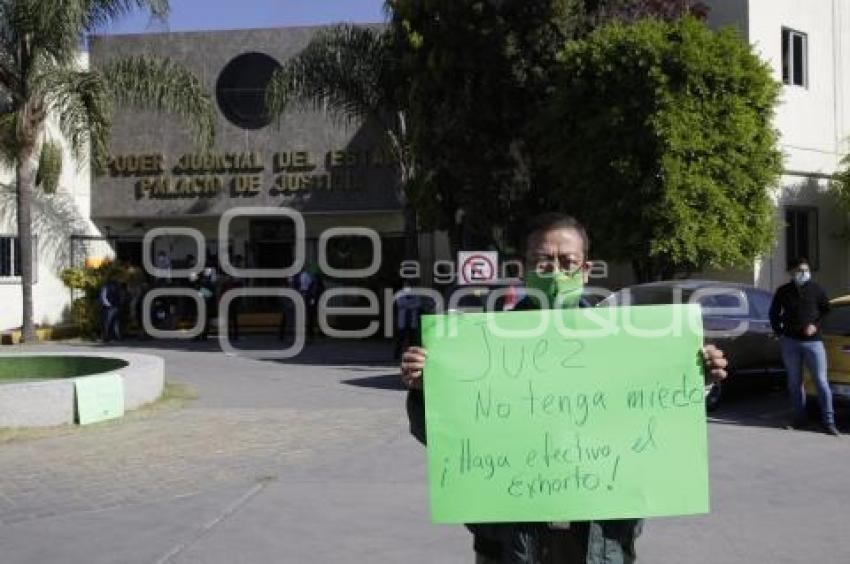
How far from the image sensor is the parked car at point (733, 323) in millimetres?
13320

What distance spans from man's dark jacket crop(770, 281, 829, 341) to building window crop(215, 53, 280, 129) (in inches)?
713

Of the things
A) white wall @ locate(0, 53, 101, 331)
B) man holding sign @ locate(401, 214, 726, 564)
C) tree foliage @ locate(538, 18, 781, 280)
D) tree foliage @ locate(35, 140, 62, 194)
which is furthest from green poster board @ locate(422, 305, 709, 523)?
white wall @ locate(0, 53, 101, 331)

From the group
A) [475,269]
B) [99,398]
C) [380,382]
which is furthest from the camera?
[475,269]

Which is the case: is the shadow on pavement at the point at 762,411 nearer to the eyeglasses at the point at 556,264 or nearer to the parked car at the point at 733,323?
the parked car at the point at 733,323

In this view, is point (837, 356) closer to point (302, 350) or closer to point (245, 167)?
point (302, 350)

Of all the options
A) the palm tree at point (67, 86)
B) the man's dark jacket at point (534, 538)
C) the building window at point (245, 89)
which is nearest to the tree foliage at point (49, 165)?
the palm tree at point (67, 86)

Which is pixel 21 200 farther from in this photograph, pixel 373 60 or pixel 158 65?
pixel 373 60

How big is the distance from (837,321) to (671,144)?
5307 millimetres

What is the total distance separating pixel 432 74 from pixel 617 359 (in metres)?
17.5

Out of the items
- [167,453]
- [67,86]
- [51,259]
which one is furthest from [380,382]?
[51,259]

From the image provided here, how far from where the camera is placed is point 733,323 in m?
13.5

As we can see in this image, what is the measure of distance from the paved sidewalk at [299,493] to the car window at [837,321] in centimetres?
111

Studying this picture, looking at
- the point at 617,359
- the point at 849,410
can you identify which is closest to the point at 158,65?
the point at 849,410

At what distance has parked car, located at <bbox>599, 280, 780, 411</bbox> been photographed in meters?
13.3
